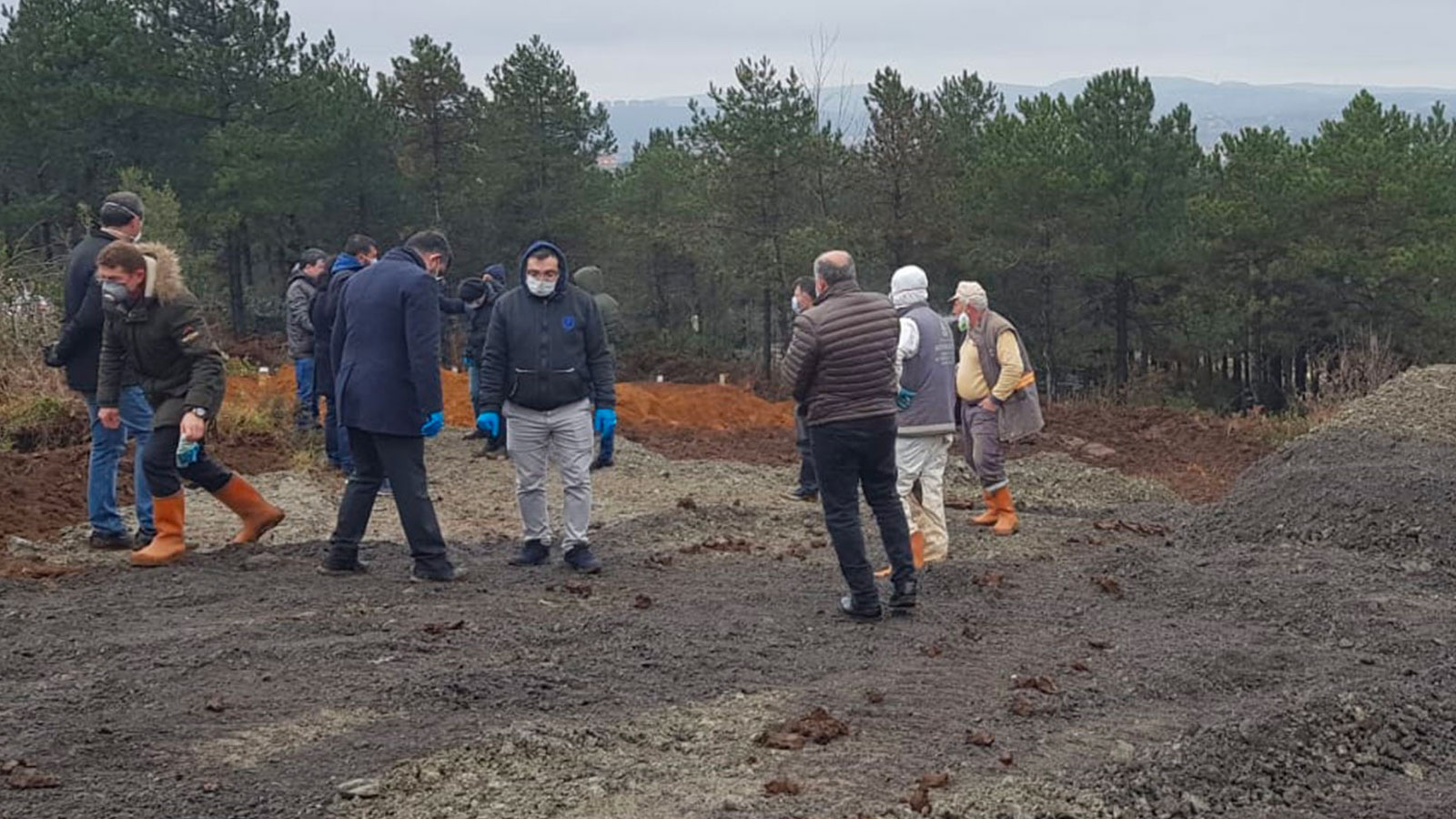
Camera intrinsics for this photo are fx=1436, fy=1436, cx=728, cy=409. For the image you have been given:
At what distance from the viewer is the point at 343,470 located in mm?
11648

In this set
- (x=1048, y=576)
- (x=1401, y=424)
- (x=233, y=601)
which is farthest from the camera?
(x=1401, y=424)

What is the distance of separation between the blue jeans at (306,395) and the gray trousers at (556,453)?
4766mm

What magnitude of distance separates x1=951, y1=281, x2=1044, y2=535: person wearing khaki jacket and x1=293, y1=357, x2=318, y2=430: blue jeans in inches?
227

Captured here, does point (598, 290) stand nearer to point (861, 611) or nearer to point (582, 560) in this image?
point (582, 560)

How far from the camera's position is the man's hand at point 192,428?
7.38 meters

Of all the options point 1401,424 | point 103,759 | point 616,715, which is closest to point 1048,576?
point 616,715

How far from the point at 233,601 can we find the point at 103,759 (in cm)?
244

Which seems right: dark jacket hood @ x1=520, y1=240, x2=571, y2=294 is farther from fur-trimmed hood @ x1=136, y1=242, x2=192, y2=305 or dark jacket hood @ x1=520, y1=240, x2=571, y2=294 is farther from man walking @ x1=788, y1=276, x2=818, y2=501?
man walking @ x1=788, y1=276, x2=818, y2=501

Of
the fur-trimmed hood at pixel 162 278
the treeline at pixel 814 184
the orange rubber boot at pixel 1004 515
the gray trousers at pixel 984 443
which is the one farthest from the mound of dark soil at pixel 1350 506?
the treeline at pixel 814 184

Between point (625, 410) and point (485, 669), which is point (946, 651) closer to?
point (485, 669)

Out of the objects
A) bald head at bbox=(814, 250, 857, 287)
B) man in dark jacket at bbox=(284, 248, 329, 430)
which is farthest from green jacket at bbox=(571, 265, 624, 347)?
bald head at bbox=(814, 250, 857, 287)

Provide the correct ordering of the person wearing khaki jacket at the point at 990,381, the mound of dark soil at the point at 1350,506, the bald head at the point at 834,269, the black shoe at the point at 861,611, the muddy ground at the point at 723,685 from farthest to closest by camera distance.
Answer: the mound of dark soil at the point at 1350,506
the person wearing khaki jacket at the point at 990,381
the black shoe at the point at 861,611
the bald head at the point at 834,269
the muddy ground at the point at 723,685

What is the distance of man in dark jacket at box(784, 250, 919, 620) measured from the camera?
6.91 m

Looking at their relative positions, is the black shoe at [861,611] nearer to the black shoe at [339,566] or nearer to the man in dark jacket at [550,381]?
the man in dark jacket at [550,381]
